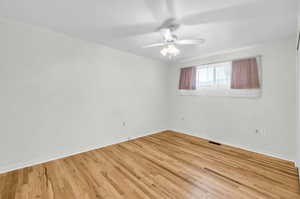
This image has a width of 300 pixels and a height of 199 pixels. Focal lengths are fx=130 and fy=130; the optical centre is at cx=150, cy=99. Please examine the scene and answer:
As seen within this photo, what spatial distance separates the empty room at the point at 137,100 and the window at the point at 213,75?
0.08 ft

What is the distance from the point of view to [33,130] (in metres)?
2.19

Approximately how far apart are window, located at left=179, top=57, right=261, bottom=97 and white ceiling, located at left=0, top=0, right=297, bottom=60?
57cm

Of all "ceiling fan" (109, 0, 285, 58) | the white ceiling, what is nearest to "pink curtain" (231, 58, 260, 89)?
the white ceiling

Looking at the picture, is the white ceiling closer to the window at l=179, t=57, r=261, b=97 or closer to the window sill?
the window at l=179, t=57, r=261, b=97

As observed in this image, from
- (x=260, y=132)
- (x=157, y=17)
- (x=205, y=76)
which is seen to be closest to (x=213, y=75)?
(x=205, y=76)

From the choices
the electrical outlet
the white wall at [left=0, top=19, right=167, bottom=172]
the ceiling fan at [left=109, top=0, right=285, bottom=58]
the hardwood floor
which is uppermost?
the ceiling fan at [left=109, top=0, right=285, bottom=58]

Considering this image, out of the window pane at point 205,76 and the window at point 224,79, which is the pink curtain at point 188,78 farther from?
the window pane at point 205,76

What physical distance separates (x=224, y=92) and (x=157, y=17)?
8.01 feet

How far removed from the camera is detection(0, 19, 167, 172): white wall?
6.61 feet

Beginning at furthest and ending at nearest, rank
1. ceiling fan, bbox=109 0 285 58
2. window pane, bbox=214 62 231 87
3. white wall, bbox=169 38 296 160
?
window pane, bbox=214 62 231 87, white wall, bbox=169 38 296 160, ceiling fan, bbox=109 0 285 58

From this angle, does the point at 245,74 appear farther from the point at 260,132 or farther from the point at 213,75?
the point at 260,132

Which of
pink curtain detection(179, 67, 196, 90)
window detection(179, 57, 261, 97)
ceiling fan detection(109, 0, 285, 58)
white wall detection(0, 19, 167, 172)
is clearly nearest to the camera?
ceiling fan detection(109, 0, 285, 58)

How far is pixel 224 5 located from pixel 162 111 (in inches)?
127

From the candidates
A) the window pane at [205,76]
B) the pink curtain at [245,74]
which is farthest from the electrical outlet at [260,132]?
the window pane at [205,76]
